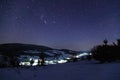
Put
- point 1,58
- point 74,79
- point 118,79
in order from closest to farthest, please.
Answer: point 118,79, point 74,79, point 1,58

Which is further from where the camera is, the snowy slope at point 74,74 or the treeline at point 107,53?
the treeline at point 107,53

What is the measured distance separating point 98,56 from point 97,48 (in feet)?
4.88

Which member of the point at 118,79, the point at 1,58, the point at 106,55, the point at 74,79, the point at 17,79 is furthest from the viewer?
the point at 1,58

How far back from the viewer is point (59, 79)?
39.4ft

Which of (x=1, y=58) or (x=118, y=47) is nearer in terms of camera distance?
(x=118, y=47)

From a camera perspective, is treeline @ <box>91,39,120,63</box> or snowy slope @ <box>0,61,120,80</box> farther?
treeline @ <box>91,39,120,63</box>

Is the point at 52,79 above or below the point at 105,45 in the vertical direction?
Result: below

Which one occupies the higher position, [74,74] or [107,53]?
[107,53]

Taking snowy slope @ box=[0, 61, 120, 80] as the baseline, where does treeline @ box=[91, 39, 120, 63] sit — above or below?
above

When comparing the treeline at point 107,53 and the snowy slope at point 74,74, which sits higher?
the treeline at point 107,53

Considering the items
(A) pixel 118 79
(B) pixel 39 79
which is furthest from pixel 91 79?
(B) pixel 39 79

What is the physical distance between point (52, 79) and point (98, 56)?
2302 centimetres

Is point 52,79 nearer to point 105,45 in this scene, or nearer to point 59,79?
point 59,79

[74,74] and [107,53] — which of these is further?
[107,53]
